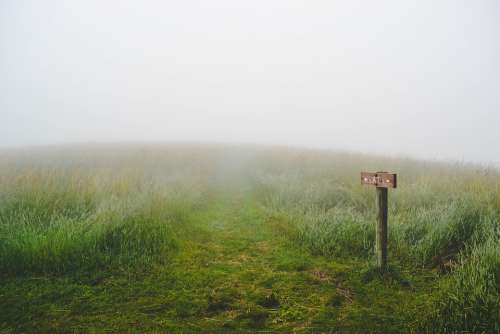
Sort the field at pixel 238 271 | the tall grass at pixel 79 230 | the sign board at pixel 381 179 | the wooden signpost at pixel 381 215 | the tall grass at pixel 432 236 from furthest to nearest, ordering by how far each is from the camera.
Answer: the tall grass at pixel 79 230 < the wooden signpost at pixel 381 215 < the sign board at pixel 381 179 < the field at pixel 238 271 < the tall grass at pixel 432 236

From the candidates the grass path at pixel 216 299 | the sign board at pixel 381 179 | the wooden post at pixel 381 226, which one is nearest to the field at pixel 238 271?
the grass path at pixel 216 299

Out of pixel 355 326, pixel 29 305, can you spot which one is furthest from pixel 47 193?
pixel 355 326

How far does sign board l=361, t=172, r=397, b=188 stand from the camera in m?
3.84

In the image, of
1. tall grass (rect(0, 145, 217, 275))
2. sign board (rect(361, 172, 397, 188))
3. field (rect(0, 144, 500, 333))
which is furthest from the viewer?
tall grass (rect(0, 145, 217, 275))

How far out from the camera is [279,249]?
18.1 ft

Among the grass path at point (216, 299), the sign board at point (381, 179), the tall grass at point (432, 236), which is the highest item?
the sign board at point (381, 179)

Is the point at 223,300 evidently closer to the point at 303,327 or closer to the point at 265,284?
the point at 265,284

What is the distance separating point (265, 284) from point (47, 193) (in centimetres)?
533

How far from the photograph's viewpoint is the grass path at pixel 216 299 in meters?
3.14

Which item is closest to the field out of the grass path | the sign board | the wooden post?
the grass path

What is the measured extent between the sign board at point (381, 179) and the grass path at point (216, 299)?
1355 mm

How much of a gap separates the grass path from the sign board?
1355mm

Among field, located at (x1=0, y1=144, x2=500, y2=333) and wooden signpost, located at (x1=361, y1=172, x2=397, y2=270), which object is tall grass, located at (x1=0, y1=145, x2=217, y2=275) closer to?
field, located at (x1=0, y1=144, x2=500, y2=333)

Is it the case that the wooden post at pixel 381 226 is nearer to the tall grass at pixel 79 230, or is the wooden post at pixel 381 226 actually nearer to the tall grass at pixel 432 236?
the tall grass at pixel 432 236
